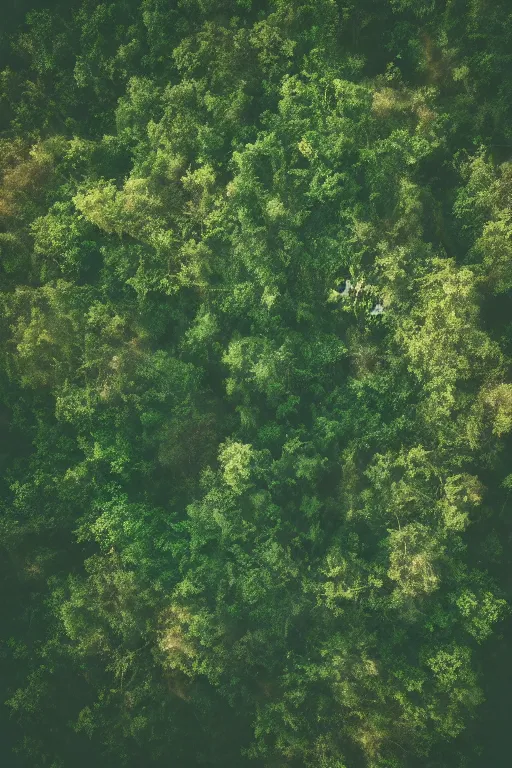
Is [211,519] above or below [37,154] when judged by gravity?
below

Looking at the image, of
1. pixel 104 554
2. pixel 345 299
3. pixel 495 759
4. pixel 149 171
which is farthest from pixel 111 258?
pixel 495 759

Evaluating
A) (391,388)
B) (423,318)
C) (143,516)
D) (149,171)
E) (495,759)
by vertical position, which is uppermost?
(149,171)

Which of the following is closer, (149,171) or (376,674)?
(376,674)

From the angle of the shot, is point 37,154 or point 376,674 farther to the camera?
point 37,154

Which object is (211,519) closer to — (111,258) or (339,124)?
(111,258)

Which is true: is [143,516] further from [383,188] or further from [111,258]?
[383,188]

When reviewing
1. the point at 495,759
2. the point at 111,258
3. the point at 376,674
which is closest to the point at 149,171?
the point at 111,258
